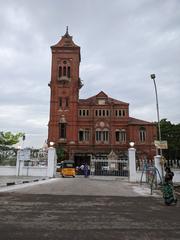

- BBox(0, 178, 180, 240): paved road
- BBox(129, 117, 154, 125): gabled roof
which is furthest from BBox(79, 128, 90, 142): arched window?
BBox(0, 178, 180, 240): paved road

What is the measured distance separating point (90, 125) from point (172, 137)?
18.3 meters

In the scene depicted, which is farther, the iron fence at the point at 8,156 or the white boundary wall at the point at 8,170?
the white boundary wall at the point at 8,170

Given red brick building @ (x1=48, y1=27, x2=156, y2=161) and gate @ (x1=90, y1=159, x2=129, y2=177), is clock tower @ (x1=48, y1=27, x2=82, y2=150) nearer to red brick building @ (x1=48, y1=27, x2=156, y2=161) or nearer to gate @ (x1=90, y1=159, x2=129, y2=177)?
red brick building @ (x1=48, y1=27, x2=156, y2=161)

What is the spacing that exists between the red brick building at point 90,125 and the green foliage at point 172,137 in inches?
304

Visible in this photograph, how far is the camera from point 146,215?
27.4 feet

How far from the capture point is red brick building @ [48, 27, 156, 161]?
56781 mm

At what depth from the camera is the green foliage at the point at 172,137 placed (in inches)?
2479

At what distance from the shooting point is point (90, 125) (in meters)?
58.2

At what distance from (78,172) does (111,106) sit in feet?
53.1

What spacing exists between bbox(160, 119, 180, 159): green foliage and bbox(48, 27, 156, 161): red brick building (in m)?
7.73

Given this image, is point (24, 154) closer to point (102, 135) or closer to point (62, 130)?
point (62, 130)

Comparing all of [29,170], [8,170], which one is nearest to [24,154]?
[29,170]

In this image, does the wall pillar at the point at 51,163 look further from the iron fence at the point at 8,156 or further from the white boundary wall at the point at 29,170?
the iron fence at the point at 8,156

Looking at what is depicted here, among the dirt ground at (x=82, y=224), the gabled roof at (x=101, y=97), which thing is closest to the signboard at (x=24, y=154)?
the dirt ground at (x=82, y=224)
